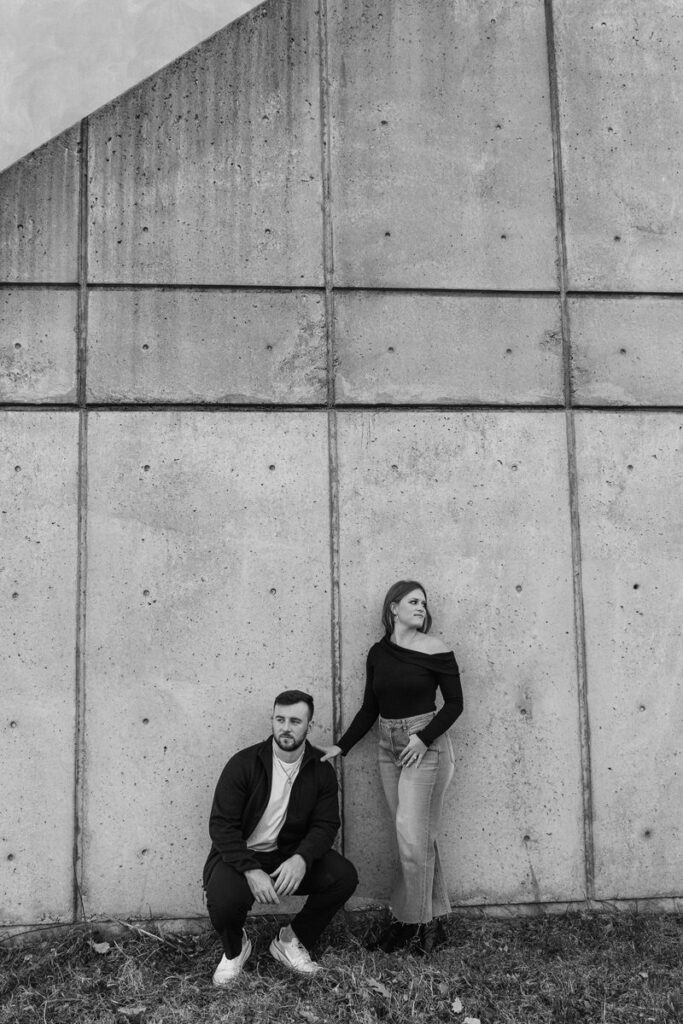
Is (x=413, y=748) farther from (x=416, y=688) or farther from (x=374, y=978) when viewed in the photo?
(x=374, y=978)

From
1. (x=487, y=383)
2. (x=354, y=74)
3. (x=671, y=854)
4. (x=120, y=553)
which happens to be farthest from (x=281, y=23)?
(x=671, y=854)

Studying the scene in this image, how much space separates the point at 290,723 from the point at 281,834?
56cm

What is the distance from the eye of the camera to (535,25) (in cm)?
521

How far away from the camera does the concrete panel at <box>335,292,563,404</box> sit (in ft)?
16.1

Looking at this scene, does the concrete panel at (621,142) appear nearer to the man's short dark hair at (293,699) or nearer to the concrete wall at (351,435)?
the concrete wall at (351,435)

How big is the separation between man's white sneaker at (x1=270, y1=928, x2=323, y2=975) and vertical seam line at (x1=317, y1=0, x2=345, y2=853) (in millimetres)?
636

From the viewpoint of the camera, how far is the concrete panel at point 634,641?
15.6 feet

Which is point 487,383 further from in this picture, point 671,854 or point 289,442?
point 671,854

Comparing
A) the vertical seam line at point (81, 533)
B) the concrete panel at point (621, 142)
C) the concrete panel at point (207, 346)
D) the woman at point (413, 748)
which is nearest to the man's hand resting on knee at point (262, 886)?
the woman at point (413, 748)

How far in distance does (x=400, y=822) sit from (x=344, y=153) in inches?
151

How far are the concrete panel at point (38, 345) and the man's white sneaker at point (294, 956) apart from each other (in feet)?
10.1

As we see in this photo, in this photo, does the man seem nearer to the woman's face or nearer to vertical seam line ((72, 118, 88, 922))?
the woman's face

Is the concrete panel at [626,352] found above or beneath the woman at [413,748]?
above

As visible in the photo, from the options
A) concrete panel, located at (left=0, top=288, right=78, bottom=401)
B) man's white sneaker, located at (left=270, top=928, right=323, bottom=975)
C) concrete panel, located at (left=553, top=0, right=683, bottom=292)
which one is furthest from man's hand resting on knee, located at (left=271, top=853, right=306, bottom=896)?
concrete panel, located at (left=553, top=0, right=683, bottom=292)
